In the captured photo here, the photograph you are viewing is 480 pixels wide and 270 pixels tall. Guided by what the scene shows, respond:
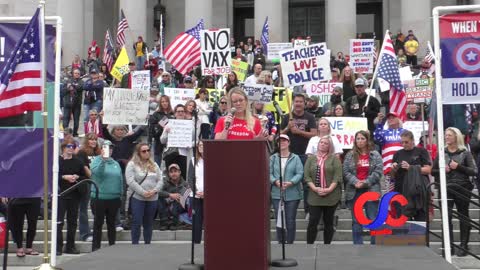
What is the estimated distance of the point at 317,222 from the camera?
1311cm

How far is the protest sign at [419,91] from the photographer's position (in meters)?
18.2

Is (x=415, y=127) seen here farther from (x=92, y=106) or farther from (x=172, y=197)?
(x=92, y=106)

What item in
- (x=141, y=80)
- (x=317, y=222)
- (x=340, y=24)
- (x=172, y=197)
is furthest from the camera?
(x=340, y=24)

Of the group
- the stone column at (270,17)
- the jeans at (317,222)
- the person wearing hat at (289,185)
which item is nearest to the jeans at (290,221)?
the person wearing hat at (289,185)

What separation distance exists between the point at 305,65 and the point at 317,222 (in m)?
5.58

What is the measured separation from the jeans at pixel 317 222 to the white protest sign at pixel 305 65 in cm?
506

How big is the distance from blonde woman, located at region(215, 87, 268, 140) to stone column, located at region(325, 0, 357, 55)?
26481 millimetres

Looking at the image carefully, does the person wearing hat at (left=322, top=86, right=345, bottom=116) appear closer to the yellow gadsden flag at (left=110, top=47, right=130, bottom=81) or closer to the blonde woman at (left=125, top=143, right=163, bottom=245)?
the blonde woman at (left=125, top=143, right=163, bottom=245)

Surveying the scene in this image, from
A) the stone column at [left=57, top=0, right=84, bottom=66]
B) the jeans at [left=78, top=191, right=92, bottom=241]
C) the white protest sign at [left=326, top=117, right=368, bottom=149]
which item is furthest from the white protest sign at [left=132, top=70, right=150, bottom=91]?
the stone column at [left=57, top=0, right=84, bottom=66]

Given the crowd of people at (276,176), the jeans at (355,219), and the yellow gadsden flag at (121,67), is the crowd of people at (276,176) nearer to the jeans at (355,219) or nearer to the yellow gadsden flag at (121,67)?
the jeans at (355,219)

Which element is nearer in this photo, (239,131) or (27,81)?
(239,131)

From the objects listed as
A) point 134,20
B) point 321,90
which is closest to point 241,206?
point 321,90

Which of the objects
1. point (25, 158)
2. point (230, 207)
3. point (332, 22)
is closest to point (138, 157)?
point (25, 158)

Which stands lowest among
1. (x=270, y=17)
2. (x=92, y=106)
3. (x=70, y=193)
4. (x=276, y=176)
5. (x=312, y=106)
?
(x=70, y=193)
